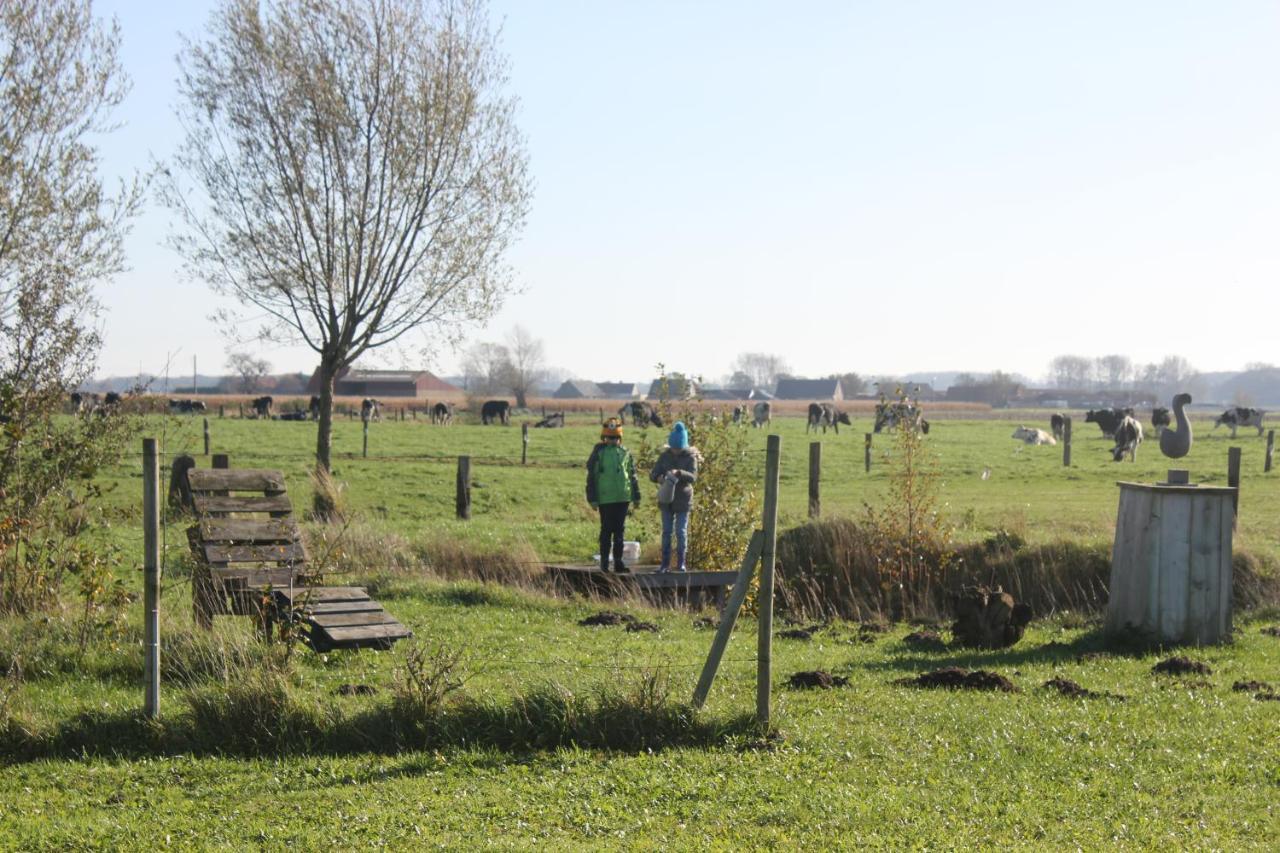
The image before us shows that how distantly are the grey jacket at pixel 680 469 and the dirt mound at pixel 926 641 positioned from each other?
13.8 feet

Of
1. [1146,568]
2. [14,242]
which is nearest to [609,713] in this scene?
[1146,568]

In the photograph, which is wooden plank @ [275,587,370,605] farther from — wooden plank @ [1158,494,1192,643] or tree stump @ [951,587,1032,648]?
wooden plank @ [1158,494,1192,643]

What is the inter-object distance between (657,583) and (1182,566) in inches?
257

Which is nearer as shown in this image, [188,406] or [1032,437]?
[1032,437]

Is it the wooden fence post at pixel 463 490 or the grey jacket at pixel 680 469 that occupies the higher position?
the grey jacket at pixel 680 469

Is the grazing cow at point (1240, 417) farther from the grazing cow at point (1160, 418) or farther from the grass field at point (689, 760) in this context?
the grass field at point (689, 760)

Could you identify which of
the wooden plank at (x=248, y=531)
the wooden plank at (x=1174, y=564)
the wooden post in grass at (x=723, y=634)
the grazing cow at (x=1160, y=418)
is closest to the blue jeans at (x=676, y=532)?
the wooden plank at (x=248, y=531)

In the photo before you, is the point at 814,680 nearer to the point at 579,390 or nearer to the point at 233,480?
the point at 233,480

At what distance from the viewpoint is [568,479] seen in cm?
3441

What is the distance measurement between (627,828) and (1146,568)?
7.44 m

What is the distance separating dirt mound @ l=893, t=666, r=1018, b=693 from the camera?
10.2m

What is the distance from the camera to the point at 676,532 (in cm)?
1703

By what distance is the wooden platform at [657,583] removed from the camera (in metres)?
16.5

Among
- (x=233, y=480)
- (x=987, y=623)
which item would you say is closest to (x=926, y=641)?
(x=987, y=623)
